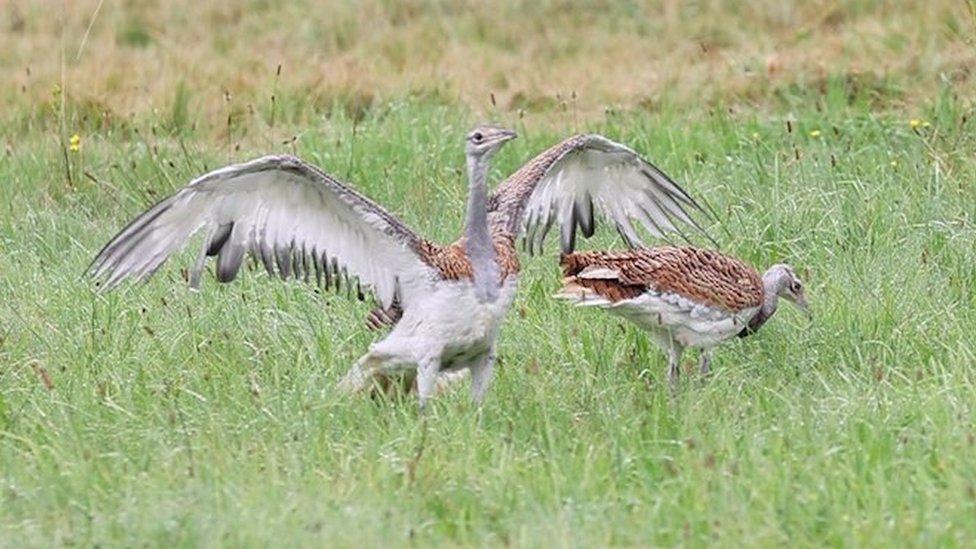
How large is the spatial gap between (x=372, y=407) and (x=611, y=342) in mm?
1274

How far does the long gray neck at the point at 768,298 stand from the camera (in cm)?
812

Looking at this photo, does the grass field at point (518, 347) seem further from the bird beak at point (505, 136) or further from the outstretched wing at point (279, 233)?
the bird beak at point (505, 136)

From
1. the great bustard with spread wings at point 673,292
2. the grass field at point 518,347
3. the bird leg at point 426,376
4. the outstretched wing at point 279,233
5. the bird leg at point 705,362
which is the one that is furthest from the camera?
the bird leg at point 705,362

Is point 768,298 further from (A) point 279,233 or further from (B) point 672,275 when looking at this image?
(A) point 279,233

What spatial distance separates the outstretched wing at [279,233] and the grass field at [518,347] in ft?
1.43

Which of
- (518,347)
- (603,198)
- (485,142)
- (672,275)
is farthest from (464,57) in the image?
(485,142)

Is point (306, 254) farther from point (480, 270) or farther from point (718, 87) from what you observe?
point (718, 87)

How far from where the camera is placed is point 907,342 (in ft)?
26.2

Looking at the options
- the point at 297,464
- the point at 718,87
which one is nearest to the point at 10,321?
the point at 297,464

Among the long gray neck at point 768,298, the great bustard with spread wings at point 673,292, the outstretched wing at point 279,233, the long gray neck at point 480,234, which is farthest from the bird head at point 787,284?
the outstretched wing at point 279,233

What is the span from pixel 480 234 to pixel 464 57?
19.2ft

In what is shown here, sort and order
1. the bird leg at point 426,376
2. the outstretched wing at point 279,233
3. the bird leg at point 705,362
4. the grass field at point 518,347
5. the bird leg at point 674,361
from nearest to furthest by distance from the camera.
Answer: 1. the grass field at point 518,347
2. the outstretched wing at point 279,233
3. the bird leg at point 426,376
4. the bird leg at point 674,361
5. the bird leg at point 705,362

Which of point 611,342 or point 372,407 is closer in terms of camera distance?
point 372,407

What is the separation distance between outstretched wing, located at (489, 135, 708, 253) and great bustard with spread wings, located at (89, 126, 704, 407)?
697mm
